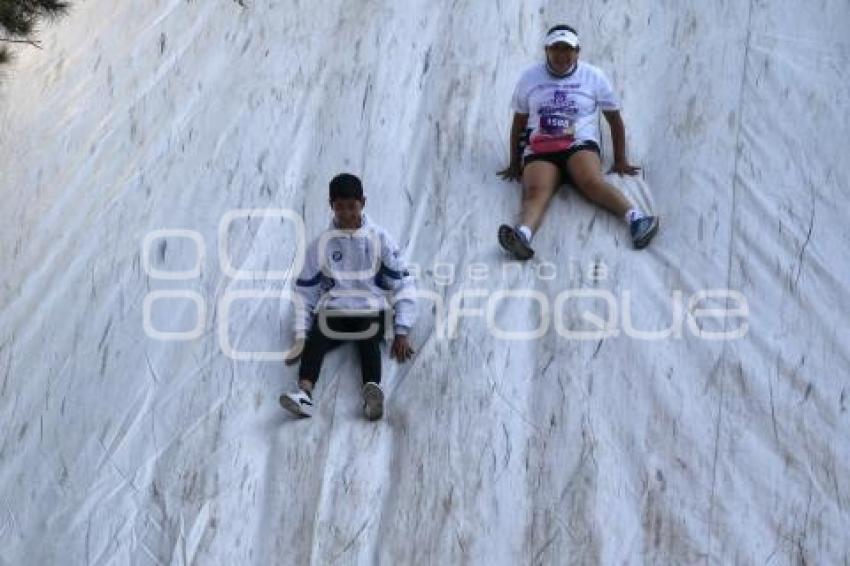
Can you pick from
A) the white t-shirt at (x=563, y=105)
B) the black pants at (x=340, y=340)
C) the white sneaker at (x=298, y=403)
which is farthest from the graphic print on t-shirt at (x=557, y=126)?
the white sneaker at (x=298, y=403)

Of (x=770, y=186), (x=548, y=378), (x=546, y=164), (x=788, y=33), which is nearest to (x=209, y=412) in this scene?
(x=548, y=378)

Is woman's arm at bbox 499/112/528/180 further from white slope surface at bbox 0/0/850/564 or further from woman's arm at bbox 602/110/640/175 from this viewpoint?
woman's arm at bbox 602/110/640/175

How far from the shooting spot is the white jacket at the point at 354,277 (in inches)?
167

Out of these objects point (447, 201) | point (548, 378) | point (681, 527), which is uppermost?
point (447, 201)

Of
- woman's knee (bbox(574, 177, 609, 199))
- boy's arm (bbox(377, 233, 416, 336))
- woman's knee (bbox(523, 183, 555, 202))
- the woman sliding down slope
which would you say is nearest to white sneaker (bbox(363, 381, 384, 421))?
boy's arm (bbox(377, 233, 416, 336))

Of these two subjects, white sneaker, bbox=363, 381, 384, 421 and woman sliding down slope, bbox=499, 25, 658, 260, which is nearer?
white sneaker, bbox=363, 381, 384, 421

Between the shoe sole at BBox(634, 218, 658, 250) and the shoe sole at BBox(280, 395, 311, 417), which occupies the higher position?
the shoe sole at BBox(634, 218, 658, 250)

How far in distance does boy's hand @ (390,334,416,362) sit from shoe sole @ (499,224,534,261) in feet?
1.92

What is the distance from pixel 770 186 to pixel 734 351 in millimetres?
913

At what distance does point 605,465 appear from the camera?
12.2 feet

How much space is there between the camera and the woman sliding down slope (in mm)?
4605

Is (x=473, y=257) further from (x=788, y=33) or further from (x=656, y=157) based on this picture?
(x=788, y=33)

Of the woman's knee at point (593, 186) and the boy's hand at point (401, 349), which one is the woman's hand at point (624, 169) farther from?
the boy's hand at point (401, 349)

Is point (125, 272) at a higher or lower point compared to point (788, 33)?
lower
